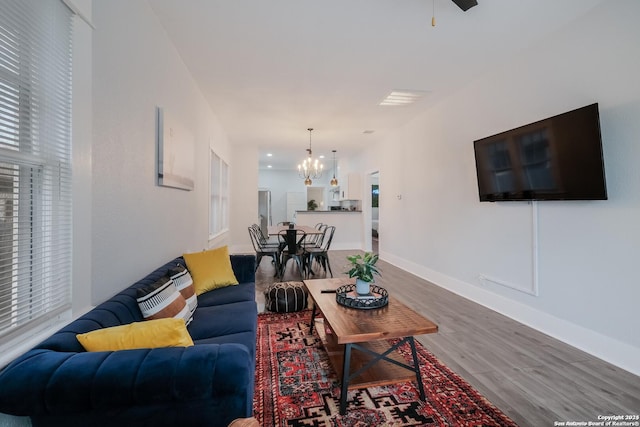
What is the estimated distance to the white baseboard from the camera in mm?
2131

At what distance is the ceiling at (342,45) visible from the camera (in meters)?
2.34

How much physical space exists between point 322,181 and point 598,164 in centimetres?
1009

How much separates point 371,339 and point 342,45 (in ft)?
8.89

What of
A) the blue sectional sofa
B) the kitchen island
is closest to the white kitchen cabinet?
the kitchen island

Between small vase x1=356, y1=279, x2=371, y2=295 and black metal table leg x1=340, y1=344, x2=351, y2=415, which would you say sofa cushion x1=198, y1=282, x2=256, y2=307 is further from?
black metal table leg x1=340, y1=344, x2=351, y2=415

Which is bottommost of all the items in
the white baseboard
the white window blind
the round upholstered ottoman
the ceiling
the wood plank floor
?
the wood plank floor

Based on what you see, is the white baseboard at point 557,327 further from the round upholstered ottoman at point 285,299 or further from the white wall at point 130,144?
the white wall at point 130,144

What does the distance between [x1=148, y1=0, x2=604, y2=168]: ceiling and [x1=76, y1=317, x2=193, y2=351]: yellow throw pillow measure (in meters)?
2.42

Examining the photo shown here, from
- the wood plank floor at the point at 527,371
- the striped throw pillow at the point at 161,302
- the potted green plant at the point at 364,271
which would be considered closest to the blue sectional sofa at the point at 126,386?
the striped throw pillow at the point at 161,302

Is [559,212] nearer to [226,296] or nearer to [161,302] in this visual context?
[226,296]

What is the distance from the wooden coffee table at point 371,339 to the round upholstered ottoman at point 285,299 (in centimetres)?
104

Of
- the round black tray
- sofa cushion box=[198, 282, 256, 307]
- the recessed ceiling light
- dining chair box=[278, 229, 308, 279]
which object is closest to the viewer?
the round black tray

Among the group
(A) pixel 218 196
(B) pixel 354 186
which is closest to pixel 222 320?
(A) pixel 218 196

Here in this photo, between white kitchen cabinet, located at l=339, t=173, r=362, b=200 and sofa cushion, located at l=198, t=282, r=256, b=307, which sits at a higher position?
white kitchen cabinet, located at l=339, t=173, r=362, b=200
